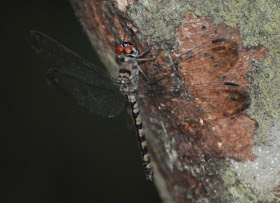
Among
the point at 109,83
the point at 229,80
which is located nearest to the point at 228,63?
the point at 229,80

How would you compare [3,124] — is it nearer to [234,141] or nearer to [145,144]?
[145,144]

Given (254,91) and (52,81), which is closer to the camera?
(254,91)

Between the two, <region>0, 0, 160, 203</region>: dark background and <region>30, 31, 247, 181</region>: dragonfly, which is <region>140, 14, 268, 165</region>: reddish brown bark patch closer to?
<region>30, 31, 247, 181</region>: dragonfly

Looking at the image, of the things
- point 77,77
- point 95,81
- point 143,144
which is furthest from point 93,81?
point 143,144

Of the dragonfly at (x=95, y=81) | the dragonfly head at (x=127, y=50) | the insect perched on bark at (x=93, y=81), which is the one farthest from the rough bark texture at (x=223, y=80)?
the insect perched on bark at (x=93, y=81)

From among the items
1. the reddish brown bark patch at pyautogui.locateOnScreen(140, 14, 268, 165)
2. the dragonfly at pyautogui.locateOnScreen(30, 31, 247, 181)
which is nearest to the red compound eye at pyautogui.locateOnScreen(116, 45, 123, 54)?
the dragonfly at pyautogui.locateOnScreen(30, 31, 247, 181)

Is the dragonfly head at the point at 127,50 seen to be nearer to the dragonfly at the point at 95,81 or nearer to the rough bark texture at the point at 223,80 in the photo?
the dragonfly at the point at 95,81
